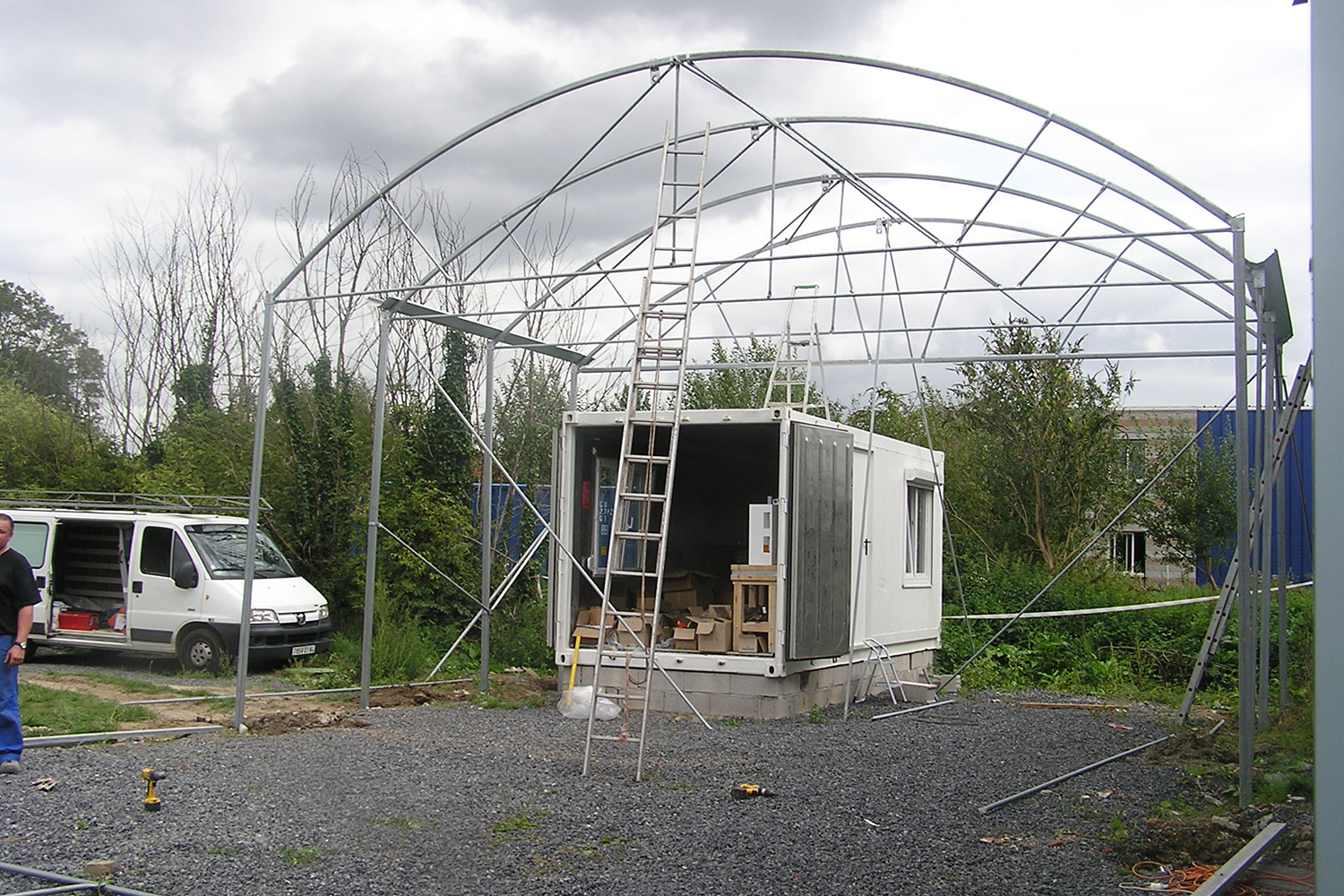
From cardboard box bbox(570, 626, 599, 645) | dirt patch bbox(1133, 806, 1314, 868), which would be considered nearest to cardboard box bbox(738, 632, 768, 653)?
cardboard box bbox(570, 626, 599, 645)

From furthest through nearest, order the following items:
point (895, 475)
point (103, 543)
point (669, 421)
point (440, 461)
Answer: point (440, 461)
point (103, 543)
point (895, 475)
point (669, 421)

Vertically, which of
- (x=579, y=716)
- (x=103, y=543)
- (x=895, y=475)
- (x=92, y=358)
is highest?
(x=92, y=358)

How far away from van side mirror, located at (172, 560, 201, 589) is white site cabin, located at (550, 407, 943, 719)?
4.78m

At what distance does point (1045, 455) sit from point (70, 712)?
14029 mm

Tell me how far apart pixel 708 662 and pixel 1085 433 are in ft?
32.4

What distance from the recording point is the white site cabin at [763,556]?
34.9ft

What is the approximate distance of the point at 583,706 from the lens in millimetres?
10719

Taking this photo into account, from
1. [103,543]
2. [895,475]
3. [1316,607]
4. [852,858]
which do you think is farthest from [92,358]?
[1316,607]

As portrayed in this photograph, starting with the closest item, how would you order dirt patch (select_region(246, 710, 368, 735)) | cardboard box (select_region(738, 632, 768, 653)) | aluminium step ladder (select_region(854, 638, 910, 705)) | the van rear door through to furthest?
dirt patch (select_region(246, 710, 368, 735)) → cardboard box (select_region(738, 632, 768, 653)) → aluminium step ladder (select_region(854, 638, 910, 705)) → the van rear door

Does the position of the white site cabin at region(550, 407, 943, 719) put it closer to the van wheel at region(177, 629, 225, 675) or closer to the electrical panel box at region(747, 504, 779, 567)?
the electrical panel box at region(747, 504, 779, 567)

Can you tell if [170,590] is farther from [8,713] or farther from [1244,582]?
[1244,582]

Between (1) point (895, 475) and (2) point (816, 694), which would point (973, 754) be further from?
(1) point (895, 475)

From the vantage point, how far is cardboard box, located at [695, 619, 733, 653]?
1082 cm

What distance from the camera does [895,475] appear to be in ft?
43.7
